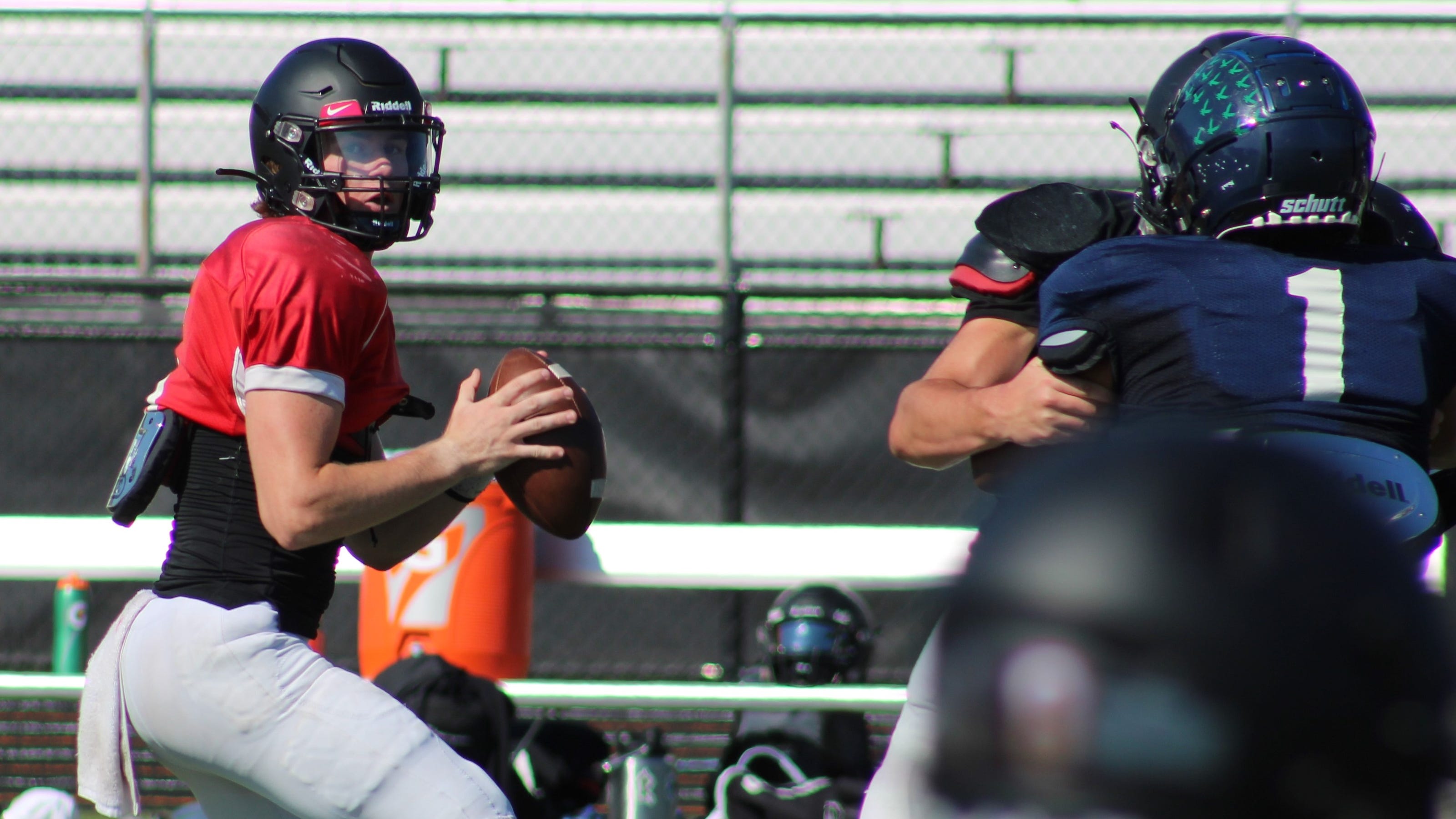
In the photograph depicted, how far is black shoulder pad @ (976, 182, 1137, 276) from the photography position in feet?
7.84

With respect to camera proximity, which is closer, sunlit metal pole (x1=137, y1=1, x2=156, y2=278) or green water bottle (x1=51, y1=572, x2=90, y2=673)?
green water bottle (x1=51, y1=572, x2=90, y2=673)

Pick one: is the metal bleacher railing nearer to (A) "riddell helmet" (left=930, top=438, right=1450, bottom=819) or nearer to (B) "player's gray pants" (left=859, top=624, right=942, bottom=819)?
(B) "player's gray pants" (left=859, top=624, right=942, bottom=819)

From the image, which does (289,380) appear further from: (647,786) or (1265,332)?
(647,786)

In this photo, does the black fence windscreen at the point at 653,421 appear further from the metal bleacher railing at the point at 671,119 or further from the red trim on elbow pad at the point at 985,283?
the red trim on elbow pad at the point at 985,283

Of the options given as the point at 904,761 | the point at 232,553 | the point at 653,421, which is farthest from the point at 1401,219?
the point at 653,421

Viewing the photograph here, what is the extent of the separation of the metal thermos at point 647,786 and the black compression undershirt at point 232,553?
138 cm

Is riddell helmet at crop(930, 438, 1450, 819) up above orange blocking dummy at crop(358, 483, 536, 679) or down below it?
above

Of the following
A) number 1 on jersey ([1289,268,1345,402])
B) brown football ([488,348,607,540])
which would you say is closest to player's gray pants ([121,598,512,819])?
brown football ([488,348,607,540])

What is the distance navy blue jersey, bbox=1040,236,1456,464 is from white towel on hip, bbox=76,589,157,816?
155cm

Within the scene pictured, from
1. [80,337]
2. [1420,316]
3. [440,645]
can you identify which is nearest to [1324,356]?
[1420,316]

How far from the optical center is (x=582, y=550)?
11.7ft

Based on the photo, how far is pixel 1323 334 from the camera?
1.90m

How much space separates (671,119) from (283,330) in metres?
7.53

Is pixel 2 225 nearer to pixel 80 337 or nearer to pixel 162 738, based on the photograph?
pixel 80 337
